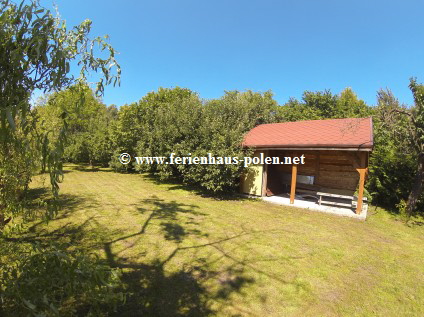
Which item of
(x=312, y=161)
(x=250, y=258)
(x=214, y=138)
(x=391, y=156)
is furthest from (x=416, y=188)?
(x=214, y=138)

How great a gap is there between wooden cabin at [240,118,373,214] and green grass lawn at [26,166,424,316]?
2.36 meters

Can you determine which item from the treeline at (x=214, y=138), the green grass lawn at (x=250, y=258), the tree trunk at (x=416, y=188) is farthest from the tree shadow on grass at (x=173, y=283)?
the tree trunk at (x=416, y=188)

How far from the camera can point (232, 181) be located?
11.1 meters

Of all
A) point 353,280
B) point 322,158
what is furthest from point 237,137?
point 353,280

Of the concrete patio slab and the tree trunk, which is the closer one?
the tree trunk

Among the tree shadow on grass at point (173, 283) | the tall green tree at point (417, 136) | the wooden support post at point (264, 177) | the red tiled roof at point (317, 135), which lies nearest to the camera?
the tree shadow on grass at point (173, 283)

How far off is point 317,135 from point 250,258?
744cm

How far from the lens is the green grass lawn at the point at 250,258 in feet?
12.5

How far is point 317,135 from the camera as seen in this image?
35.3 ft

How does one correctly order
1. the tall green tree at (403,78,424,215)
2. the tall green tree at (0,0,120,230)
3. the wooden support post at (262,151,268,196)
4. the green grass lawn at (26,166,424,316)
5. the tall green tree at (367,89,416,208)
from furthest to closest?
the wooden support post at (262,151,268,196) → the tall green tree at (367,89,416,208) → the tall green tree at (403,78,424,215) → the green grass lawn at (26,166,424,316) → the tall green tree at (0,0,120,230)

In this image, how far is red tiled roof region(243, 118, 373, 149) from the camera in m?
9.24

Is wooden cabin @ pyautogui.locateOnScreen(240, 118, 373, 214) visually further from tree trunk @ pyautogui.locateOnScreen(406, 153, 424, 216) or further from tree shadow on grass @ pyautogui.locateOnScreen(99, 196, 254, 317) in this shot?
tree shadow on grass @ pyautogui.locateOnScreen(99, 196, 254, 317)

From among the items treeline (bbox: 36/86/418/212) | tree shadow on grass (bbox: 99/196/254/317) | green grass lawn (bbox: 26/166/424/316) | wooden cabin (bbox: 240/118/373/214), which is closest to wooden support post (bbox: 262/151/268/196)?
wooden cabin (bbox: 240/118/373/214)

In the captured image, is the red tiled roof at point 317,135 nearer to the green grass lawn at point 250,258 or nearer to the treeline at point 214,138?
the treeline at point 214,138
